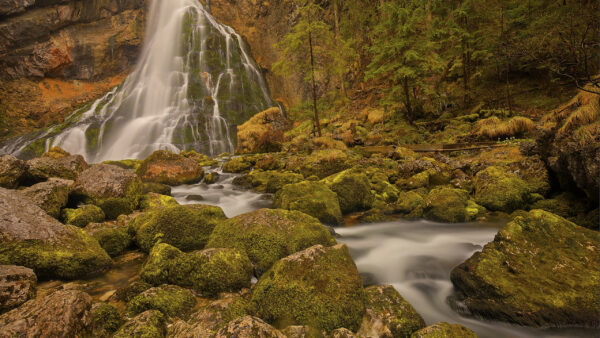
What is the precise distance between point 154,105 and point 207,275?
102 ft

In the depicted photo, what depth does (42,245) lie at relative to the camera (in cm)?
372

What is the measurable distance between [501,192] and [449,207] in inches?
56.7

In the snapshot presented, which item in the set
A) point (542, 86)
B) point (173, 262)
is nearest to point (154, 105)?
point (173, 262)

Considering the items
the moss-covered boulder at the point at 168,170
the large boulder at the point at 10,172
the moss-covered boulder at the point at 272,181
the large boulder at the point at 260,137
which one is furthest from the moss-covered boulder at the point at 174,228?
the large boulder at the point at 260,137

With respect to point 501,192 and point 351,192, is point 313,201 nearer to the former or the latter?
point 351,192

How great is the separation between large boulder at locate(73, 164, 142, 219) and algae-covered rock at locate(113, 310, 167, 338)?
502 centimetres

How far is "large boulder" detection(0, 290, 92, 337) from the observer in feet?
6.46

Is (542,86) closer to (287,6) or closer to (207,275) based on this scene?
(207,275)

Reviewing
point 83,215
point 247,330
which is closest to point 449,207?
point 247,330

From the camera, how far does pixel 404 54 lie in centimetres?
1335

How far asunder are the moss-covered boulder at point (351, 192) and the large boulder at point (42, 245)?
520 cm

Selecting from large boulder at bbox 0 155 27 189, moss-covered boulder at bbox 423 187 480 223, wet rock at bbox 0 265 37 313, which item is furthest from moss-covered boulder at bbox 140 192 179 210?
moss-covered boulder at bbox 423 187 480 223

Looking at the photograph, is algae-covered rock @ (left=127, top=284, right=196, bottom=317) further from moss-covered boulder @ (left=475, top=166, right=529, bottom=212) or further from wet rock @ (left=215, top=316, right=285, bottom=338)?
moss-covered boulder @ (left=475, top=166, right=529, bottom=212)

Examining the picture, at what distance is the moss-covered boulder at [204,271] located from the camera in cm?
328
